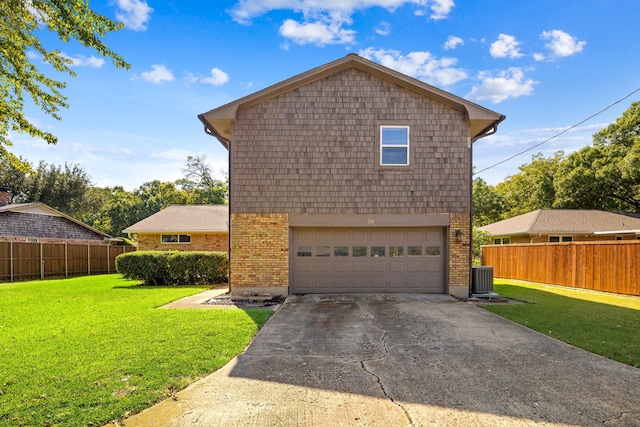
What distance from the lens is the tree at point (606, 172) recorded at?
84.8 ft

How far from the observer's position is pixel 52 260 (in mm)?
19281

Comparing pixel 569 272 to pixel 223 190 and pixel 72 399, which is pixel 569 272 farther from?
pixel 223 190

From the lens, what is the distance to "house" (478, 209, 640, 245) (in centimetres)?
2044

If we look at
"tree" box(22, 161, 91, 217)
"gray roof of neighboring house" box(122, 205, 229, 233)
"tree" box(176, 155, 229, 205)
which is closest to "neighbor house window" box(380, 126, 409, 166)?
"gray roof of neighboring house" box(122, 205, 229, 233)

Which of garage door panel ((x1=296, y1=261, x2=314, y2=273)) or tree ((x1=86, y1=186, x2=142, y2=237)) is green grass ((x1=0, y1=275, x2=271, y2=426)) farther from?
tree ((x1=86, y1=186, x2=142, y2=237))

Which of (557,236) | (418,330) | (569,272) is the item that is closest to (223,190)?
(557,236)

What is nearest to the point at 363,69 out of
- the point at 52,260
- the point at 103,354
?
the point at 103,354

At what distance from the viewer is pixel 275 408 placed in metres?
3.66

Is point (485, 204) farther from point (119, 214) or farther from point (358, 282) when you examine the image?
point (119, 214)

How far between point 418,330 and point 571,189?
27.5 m

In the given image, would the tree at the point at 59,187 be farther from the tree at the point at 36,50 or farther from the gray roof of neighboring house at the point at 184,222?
the tree at the point at 36,50

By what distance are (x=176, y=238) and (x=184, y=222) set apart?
96cm

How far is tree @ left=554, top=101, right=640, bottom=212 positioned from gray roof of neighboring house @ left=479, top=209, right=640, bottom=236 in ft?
15.9

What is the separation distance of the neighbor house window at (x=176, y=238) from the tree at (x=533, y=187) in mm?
28277
